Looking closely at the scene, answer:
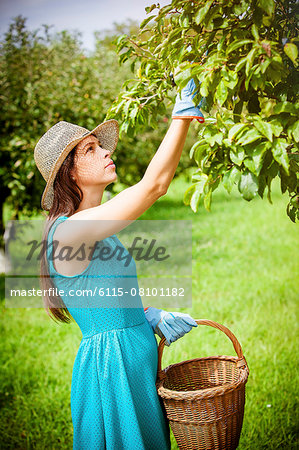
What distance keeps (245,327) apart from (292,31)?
2.86 metres

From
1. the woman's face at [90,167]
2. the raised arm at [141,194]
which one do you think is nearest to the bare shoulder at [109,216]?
the raised arm at [141,194]

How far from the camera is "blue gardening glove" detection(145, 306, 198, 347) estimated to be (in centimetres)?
182

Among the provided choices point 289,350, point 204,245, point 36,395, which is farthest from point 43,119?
point 289,350

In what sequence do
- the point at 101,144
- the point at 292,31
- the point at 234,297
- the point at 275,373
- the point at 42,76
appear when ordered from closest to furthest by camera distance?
1. the point at 292,31
2. the point at 101,144
3. the point at 275,373
4. the point at 234,297
5. the point at 42,76

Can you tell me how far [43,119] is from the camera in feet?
17.8

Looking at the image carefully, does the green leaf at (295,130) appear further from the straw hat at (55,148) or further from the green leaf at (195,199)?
the straw hat at (55,148)

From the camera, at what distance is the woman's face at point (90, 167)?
180cm

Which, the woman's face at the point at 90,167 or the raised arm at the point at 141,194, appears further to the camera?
the woman's face at the point at 90,167

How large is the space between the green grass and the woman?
45.4 inches

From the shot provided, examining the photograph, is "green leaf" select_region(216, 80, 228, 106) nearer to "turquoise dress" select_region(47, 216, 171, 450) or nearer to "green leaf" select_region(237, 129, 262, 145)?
"green leaf" select_region(237, 129, 262, 145)

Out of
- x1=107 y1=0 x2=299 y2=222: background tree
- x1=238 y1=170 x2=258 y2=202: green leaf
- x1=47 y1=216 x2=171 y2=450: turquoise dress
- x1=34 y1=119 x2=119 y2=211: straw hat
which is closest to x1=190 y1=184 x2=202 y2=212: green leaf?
x1=107 y1=0 x2=299 y2=222: background tree

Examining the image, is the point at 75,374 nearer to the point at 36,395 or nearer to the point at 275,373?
the point at 36,395

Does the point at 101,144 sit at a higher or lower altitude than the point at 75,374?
higher

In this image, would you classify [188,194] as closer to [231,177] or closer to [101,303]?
[231,177]
